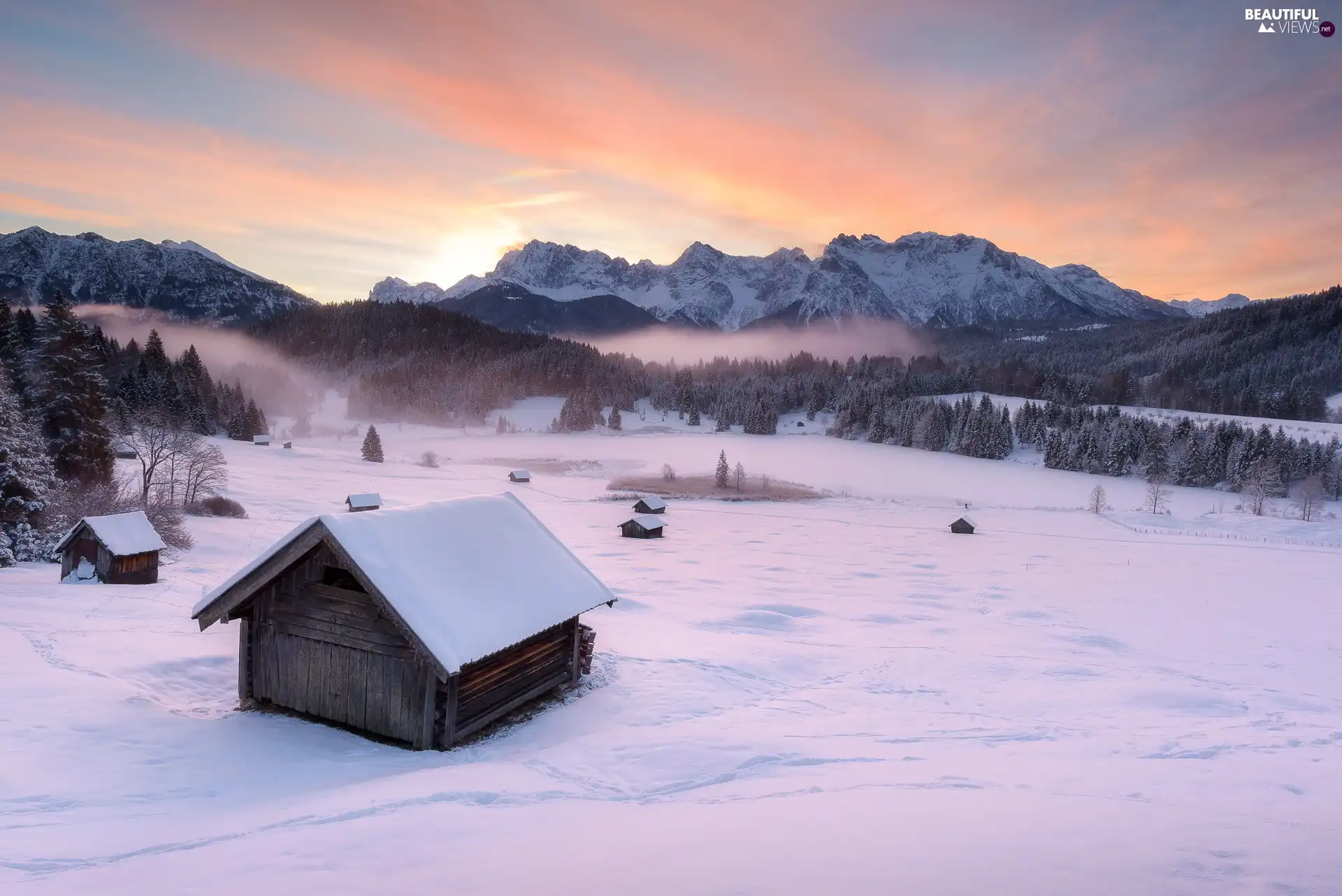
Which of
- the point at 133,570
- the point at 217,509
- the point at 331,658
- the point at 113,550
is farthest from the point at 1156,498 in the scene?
the point at 217,509

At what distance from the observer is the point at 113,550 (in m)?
27.0

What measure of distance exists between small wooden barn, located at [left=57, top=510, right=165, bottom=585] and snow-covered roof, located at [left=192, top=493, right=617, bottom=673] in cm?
1911

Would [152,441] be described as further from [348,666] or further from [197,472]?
[348,666]

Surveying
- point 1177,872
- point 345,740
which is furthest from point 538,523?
point 1177,872

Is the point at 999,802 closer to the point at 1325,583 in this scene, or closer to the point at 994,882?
the point at 994,882

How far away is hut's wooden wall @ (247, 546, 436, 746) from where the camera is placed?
12812mm

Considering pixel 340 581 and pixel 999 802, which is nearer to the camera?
pixel 999 802

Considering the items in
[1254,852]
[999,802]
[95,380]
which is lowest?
[999,802]

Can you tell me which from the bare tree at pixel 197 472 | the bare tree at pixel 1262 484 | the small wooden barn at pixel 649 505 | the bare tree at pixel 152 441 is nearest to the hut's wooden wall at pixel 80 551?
the bare tree at pixel 152 441

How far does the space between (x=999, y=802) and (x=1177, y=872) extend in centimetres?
272

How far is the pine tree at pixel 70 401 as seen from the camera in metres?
39.2

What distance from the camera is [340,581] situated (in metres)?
13.4

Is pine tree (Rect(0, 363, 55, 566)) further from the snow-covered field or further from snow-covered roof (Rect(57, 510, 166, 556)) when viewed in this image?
snow-covered roof (Rect(57, 510, 166, 556))

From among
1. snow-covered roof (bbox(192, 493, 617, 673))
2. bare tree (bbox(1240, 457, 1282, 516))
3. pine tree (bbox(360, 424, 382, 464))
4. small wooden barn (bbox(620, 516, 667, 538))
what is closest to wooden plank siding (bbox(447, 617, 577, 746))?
snow-covered roof (bbox(192, 493, 617, 673))
